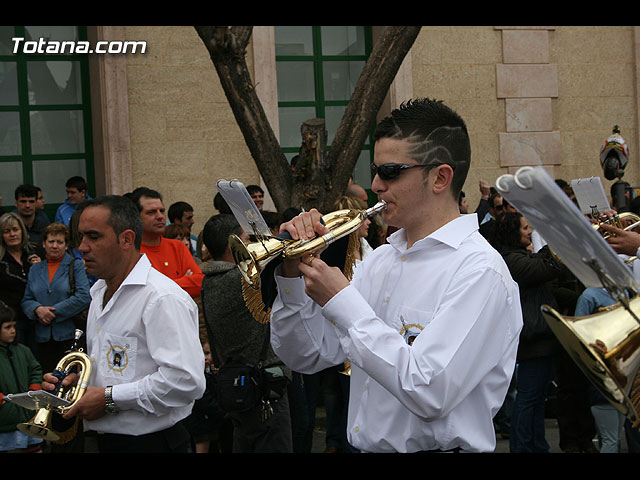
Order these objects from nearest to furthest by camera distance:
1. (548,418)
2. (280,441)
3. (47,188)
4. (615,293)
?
(615,293), (280,441), (548,418), (47,188)

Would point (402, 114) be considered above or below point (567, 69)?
below

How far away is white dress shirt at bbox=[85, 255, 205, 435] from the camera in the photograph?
3.48m

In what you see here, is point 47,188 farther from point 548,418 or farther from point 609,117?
point 609,117

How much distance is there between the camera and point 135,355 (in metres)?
3.58

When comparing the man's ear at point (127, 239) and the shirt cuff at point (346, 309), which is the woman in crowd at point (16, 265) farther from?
the shirt cuff at point (346, 309)

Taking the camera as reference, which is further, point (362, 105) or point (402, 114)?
point (362, 105)

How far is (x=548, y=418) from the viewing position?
27.3 feet

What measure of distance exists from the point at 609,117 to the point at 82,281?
830 centimetres

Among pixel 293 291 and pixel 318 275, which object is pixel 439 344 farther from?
pixel 293 291

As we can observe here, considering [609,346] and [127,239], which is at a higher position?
[127,239]

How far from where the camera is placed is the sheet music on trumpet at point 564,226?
1.82 metres

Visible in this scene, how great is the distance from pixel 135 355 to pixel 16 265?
12.9 ft

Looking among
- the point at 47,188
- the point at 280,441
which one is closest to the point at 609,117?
the point at 47,188

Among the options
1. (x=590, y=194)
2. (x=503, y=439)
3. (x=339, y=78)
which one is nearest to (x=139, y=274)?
(x=590, y=194)
